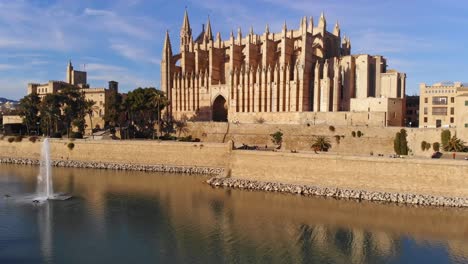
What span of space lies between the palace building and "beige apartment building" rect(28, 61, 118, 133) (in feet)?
30.2

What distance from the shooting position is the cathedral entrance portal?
5203 centimetres

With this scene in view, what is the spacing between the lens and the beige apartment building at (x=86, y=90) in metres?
53.9

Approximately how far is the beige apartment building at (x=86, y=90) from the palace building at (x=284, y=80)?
922 centimetres

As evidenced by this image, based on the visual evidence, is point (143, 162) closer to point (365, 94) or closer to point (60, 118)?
point (60, 118)

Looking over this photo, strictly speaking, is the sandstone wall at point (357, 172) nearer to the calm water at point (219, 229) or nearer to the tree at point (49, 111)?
the calm water at point (219, 229)

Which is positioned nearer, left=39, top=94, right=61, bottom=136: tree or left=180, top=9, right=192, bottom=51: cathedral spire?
left=39, top=94, right=61, bottom=136: tree

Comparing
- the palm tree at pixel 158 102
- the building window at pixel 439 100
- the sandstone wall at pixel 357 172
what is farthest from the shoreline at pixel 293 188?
the building window at pixel 439 100

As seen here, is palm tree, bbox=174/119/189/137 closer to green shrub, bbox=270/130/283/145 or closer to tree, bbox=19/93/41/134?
green shrub, bbox=270/130/283/145

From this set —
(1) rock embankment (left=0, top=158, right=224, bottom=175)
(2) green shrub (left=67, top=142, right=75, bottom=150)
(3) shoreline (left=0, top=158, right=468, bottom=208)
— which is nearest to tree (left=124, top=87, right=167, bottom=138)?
(2) green shrub (left=67, top=142, right=75, bottom=150)

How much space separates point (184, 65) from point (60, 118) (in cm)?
1640

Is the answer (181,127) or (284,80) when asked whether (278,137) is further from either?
(181,127)

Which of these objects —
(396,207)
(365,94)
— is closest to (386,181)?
(396,207)

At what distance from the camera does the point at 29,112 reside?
50.4 m

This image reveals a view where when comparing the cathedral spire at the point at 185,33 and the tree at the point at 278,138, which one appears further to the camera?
the cathedral spire at the point at 185,33
